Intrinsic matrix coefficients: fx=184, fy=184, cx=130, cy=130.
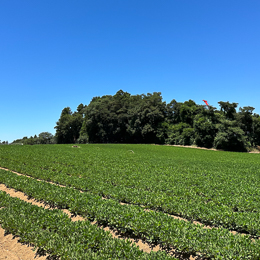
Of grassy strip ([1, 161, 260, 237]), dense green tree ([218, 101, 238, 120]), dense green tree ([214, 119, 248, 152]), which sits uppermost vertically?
dense green tree ([218, 101, 238, 120])

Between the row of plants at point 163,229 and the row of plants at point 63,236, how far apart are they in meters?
0.72

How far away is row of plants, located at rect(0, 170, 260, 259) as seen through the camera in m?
4.91

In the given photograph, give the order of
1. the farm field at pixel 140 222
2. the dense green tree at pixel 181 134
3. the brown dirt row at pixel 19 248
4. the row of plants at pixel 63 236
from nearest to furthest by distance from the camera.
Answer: the row of plants at pixel 63 236
the farm field at pixel 140 222
the brown dirt row at pixel 19 248
the dense green tree at pixel 181 134

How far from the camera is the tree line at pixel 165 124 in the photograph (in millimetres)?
46938

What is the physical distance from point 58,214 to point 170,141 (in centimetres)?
5480

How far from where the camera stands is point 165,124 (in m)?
61.6

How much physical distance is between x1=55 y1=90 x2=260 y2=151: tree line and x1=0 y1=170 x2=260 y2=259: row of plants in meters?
43.9

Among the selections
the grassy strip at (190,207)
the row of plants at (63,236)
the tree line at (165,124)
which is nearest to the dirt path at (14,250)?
the row of plants at (63,236)

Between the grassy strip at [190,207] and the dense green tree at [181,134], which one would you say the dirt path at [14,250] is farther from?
the dense green tree at [181,134]

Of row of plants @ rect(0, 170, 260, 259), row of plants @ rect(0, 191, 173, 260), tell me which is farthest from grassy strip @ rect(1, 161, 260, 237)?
row of plants @ rect(0, 191, 173, 260)

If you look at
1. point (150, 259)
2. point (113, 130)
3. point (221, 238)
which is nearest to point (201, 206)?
point (221, 238)

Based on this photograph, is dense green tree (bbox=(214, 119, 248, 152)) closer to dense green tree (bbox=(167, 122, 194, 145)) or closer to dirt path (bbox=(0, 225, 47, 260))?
dense green tree (bbox=(167, 122, 194, 145))

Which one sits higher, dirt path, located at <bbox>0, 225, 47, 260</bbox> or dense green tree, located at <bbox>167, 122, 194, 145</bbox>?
dense green tree, located at <bbox>167, 122, 194, 145</bbox>

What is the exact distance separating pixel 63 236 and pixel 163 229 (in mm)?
3167
